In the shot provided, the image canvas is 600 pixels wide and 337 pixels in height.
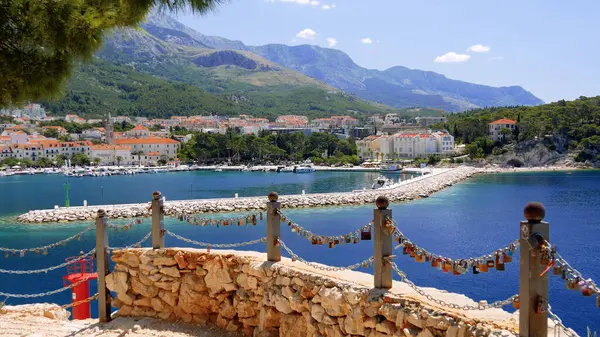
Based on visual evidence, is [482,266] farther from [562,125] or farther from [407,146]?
[407,146]

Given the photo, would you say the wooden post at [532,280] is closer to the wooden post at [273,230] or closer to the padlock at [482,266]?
the padlock at [482,266]

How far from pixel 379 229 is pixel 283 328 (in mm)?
1801

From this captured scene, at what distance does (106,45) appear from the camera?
5633 millimetres

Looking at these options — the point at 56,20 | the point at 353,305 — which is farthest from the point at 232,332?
the point at 56,20

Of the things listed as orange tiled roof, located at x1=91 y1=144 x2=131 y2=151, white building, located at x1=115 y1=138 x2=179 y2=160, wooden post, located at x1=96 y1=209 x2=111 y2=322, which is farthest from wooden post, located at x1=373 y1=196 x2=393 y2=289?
white building, located at x1=115 y1=138 x2=179 y2=160

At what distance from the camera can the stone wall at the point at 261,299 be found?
461 centimetres

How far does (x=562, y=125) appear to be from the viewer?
3415 inches

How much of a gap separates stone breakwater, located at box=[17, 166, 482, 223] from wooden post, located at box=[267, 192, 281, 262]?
24.0 metres

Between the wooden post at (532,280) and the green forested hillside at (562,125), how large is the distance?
92.3 meters

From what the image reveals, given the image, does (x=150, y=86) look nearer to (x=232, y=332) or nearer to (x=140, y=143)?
(x=140, y=143)

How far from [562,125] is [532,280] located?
94354mm

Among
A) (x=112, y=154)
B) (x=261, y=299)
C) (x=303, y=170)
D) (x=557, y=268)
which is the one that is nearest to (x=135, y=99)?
(x=112, y=154)

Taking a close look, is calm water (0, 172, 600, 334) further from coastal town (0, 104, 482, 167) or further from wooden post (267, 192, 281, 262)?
coastal town (0, 104, 482, 167)

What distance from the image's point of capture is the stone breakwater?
3381 cm
